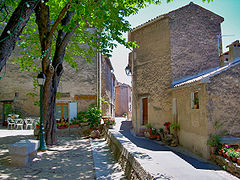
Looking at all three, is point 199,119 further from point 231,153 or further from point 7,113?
point 7,113

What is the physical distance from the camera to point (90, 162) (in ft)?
18.8

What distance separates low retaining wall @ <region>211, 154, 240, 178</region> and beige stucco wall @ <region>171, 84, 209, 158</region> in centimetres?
46

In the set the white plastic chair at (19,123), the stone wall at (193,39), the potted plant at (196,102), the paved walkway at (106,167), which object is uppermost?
the stone wall at (193,39)

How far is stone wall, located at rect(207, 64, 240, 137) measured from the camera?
26.2 ft

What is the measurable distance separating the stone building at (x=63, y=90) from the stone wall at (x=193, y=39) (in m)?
6.41

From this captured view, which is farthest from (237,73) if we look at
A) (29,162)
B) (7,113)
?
(7,113)

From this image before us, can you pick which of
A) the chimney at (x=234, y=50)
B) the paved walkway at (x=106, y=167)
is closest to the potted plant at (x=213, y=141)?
the chimney at (x=234, y=50)

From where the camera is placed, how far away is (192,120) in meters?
8.91

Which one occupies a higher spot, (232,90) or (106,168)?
(232,90)

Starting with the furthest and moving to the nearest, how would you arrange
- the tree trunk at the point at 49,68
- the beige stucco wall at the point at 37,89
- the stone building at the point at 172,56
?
1. the beige stucco wall at the point at 37,89
2. the stone building at the point at 172,56
3. the tree trunk at the point at 49,68

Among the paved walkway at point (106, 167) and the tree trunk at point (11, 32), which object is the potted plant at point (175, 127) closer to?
the paved walkway at point (106, 167)

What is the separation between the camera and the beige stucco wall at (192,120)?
8031 millimetres

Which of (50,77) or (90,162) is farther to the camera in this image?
(50,77)

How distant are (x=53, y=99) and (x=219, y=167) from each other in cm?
658
